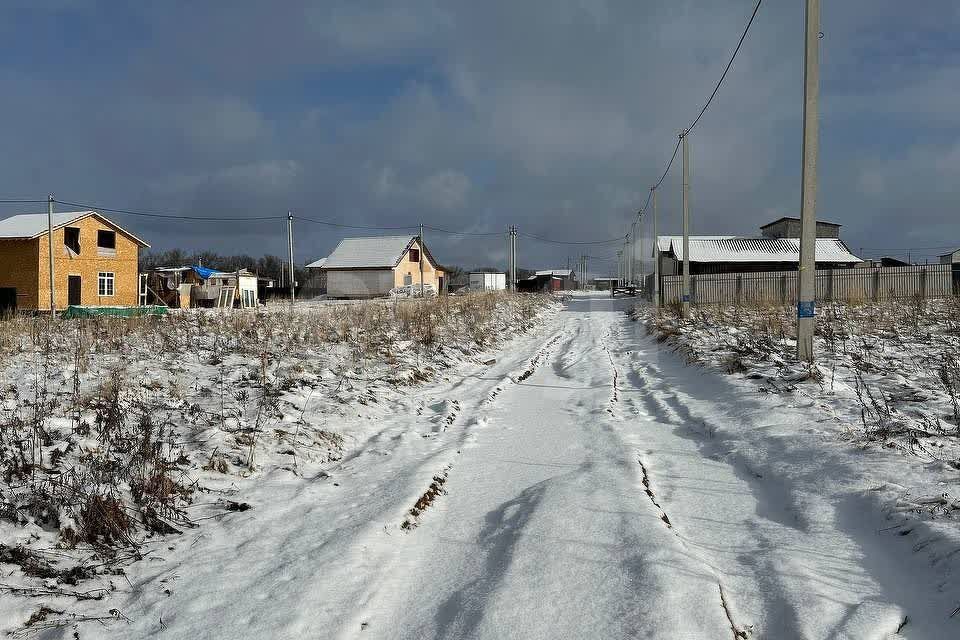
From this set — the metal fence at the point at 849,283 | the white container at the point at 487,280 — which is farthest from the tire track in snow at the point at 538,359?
the white container at the point at 487,280

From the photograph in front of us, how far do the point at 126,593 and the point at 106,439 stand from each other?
250cm


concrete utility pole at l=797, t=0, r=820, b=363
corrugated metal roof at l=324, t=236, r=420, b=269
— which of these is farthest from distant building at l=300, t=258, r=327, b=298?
concrete utility pole at l=797, t=0, r=820, b=363

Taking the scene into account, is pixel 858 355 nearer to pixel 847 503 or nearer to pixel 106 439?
pixel 847 503

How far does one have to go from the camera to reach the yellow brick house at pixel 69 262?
33.9 m

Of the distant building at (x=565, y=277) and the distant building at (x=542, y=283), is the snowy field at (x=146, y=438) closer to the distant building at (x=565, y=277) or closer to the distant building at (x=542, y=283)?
the distant building at (x=542, y=283)

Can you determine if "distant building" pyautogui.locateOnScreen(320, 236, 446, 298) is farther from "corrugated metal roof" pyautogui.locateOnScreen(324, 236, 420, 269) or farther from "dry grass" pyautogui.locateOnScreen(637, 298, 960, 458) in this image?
"dry grass" pyautogui.locateOnScreen(637, 298, 960, 458)

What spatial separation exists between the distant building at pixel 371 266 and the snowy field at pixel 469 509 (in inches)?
1844

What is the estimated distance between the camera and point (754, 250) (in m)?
44.7

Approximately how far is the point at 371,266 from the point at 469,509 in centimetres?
5266

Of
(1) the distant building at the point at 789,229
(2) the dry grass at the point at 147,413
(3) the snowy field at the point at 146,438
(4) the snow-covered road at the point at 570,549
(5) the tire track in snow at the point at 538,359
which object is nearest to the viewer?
(4) the snow-covered road at the point at 570,549

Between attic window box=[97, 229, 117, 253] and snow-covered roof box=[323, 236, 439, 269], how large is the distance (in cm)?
2026

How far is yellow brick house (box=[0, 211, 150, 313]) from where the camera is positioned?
3388 cm

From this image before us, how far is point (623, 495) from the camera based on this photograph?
4.25 metres

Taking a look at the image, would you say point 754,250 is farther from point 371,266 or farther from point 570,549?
point 570,549
